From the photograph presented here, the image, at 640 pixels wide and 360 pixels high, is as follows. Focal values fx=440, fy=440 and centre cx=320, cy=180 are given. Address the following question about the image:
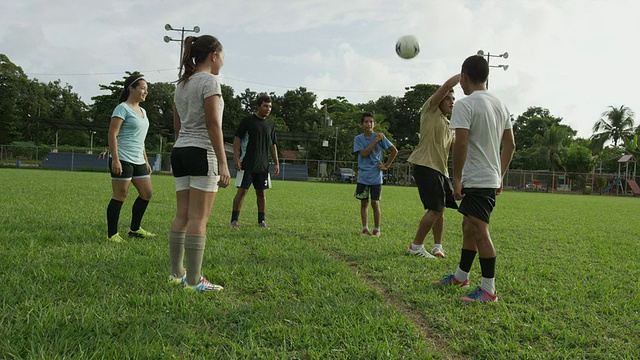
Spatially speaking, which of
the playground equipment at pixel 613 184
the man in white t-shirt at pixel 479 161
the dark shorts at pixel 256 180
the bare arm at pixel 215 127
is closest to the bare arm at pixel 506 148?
the man in white t-shirt at pixel 479 161

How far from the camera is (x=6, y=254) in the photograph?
3707 mm

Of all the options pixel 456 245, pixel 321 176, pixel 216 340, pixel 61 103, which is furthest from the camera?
pixel 61 103

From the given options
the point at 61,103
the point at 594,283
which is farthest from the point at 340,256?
the point at 61,103

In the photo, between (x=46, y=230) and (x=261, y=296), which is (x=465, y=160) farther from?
(x=46, y=230)

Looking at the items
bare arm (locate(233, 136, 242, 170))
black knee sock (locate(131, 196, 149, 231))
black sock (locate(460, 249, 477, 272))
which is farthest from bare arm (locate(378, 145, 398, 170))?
black knee sock (locate(131, 196, 149, 231))

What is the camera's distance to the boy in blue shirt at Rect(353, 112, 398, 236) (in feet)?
19.8

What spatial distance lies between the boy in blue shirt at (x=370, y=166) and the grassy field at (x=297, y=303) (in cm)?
89

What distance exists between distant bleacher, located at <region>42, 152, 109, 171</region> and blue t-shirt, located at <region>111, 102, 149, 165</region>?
1246 inches

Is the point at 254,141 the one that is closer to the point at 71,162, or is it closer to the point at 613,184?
the point at 71,162

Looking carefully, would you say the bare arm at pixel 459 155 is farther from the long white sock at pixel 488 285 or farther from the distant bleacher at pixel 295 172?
the distant bleacher at pixel 295 172

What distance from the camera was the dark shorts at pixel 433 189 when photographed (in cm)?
462

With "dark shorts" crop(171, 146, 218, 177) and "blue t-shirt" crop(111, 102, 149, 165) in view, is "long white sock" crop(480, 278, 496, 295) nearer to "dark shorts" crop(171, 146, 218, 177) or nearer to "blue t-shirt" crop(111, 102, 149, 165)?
"dark shorts" crop(171, 146, 218, 177)

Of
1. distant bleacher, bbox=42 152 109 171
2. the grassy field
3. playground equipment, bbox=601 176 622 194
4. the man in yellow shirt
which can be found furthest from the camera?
playground equipment, bbox=601 176 622 194

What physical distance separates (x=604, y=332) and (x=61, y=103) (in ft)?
230
